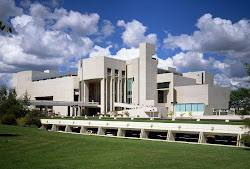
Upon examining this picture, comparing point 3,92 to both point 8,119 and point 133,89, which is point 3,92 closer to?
point 8,119

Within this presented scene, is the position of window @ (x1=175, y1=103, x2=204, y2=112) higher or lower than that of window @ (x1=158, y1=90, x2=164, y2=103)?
lower

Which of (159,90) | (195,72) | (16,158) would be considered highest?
(195,72)

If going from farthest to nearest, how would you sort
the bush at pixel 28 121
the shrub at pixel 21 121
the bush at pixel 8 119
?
the bush at pixel 28 121 → the shrub at pixel 21 121 → the bush at pixel 8 119

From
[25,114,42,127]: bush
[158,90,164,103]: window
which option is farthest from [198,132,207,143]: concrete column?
[158,90,164,103]: window

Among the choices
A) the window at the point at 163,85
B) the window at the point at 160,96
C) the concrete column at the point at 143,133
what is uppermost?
the window at the point at 163,85

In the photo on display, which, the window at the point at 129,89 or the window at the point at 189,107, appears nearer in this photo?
the window at the point at 189,107

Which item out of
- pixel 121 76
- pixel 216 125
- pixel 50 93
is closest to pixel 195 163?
pixel 216 125

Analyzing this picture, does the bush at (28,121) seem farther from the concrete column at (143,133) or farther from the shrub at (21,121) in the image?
the concrete column at (143,133)

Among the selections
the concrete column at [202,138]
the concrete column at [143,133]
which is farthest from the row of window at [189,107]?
the concrete column at [202,138]

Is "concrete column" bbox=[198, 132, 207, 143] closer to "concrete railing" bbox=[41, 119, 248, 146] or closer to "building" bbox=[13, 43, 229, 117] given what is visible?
"concrete railing" bbox=[41, 119, 248, 146]

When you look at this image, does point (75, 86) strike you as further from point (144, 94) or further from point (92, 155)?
point (92, 155)

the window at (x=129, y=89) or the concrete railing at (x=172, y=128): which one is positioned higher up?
the window at (x=129, y=89)

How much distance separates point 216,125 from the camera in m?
25.2

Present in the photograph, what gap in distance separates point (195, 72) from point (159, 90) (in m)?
22.7
